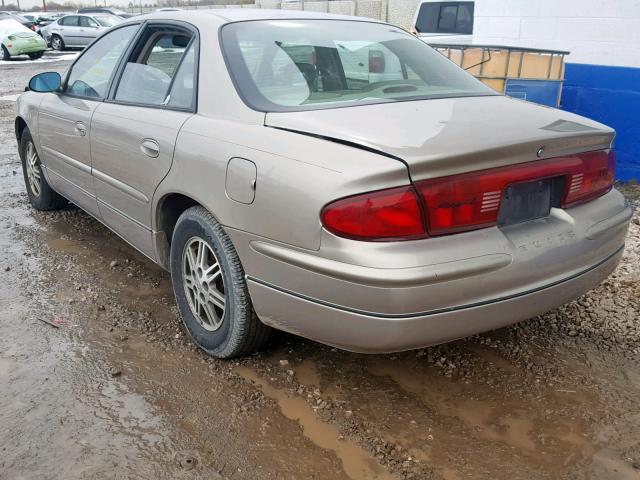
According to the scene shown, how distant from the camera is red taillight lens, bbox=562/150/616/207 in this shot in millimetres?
2588

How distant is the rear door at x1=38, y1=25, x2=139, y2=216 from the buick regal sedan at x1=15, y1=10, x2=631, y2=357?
0.80 feet

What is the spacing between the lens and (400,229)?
2184 mm

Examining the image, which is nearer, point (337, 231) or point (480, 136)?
point (337, 231)

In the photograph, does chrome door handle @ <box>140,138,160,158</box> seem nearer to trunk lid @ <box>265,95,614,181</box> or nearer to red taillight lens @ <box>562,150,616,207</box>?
trunk lid @ <box>265,95,614,181</box>

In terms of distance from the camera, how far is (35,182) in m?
5.29

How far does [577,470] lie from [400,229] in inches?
43.9

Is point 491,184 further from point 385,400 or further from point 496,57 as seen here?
point 496,57

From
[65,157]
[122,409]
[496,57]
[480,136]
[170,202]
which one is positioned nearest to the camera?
[480,136]

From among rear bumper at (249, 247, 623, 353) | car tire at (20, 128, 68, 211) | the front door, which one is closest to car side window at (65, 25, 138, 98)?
car tire at (20, 128, 68, 211)

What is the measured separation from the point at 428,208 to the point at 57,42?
29.3m

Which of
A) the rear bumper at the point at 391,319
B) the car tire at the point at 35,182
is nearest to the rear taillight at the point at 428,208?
the rear bumper at the point at 391,319

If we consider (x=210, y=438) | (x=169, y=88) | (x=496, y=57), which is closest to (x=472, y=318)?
(x=210, y=438)

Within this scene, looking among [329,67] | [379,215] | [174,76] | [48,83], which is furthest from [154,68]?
[379,215]

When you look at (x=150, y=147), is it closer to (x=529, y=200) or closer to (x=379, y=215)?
(x=379, y=215)
